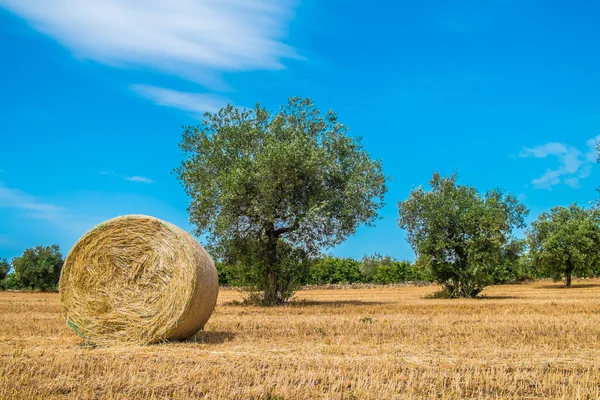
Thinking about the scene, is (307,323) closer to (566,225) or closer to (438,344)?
(438,344)

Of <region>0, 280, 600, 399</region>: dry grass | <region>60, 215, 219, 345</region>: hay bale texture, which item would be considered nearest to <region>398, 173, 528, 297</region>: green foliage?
<region>0, 280, 600, 399</region>: dry grass

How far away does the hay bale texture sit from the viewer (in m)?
10.9

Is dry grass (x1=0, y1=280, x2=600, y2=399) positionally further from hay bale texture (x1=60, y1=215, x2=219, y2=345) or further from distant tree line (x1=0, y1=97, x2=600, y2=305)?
distant tree line (x1=0, y1=97, x2=600, y2=305)

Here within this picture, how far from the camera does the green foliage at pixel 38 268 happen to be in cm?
4453

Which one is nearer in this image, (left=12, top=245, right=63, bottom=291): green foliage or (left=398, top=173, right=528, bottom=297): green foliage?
(left=398, top=173, right=528, bottom=297): green foliage

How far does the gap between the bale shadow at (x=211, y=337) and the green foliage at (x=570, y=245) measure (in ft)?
131

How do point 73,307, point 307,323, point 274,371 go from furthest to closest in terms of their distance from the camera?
point 307,323, point 73,307, point 274,371

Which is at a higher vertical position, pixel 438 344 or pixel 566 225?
pixel 566 225

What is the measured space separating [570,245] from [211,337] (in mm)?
41280

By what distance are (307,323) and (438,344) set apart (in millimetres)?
4293

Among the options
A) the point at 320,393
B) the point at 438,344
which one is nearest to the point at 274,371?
the point at 320,393

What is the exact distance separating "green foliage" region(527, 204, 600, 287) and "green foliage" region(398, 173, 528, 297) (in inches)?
842

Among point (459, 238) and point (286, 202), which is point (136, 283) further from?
point (459, 238)

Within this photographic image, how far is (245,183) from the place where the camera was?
2111 cm
